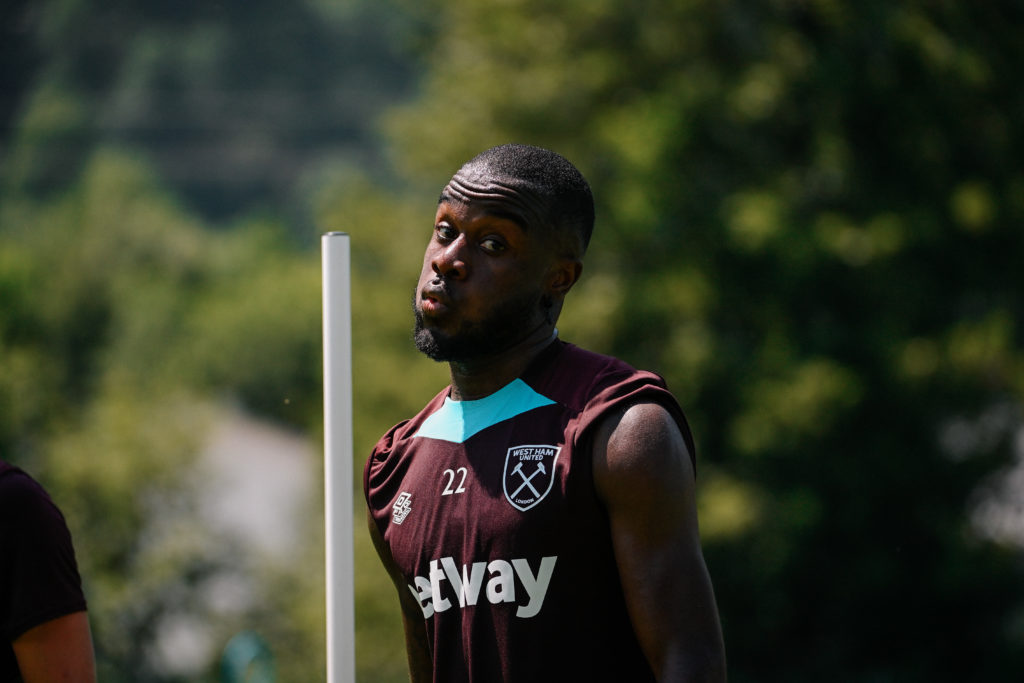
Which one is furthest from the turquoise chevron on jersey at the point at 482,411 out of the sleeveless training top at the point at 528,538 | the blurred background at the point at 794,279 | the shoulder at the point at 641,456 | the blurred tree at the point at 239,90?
the blurred tree at the point at 239,90

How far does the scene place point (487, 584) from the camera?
2.39m

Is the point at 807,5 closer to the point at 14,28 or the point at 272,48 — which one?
the point at 14,28

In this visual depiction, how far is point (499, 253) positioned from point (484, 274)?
5 centimetres

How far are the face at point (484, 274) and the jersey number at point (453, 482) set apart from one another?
0.69ft

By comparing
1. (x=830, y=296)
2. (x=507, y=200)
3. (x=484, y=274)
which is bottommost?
(x=830, y=296)

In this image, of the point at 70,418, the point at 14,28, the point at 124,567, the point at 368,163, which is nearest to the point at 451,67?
the point at 124,567

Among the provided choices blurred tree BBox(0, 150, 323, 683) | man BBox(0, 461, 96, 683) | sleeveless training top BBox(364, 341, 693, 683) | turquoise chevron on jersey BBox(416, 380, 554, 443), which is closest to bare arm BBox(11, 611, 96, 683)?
man BBox(0, 461, 96, 683)

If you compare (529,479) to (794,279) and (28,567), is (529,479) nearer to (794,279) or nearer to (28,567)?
(28,567)

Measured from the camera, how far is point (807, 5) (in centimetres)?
1744

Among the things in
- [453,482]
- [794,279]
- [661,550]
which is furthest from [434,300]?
[794,279]

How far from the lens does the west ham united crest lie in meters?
2.36

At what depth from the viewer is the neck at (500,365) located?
2.57 m

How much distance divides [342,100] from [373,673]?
65.6m

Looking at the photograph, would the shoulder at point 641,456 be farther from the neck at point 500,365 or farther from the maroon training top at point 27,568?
the maroon training top at point 27,568
